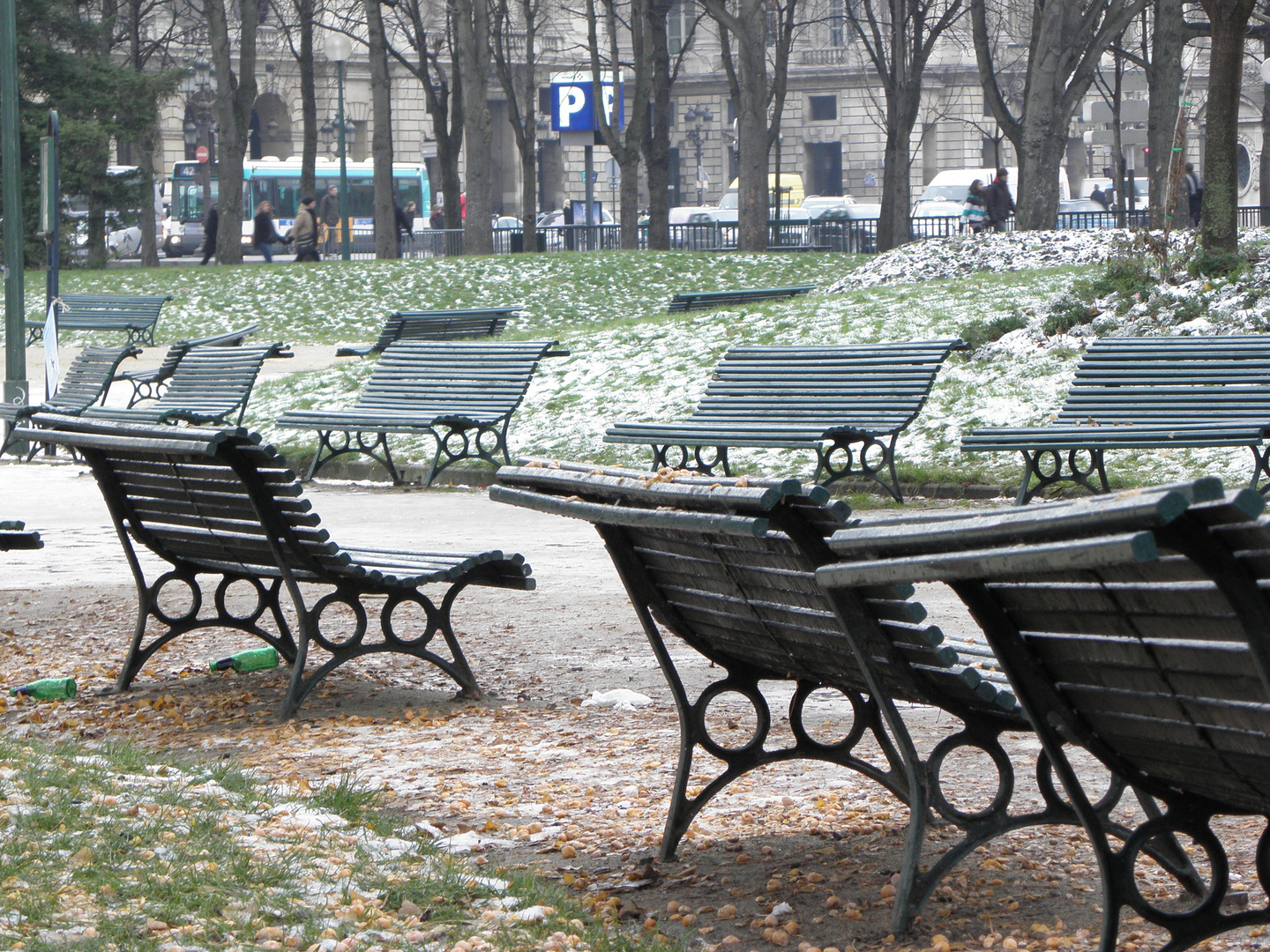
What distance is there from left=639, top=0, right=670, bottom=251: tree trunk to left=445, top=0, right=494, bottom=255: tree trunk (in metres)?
4.16

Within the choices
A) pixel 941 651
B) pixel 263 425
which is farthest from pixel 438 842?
pixel 263 425

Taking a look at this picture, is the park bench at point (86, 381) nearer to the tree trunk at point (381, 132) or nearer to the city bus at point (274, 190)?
the tree trunk at point (381, 132)

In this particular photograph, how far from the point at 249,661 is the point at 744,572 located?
3418mm

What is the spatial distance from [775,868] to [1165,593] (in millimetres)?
1806

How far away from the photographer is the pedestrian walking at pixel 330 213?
178 ft

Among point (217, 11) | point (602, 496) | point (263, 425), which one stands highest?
point (217, 11)

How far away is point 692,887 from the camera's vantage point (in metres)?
4.06

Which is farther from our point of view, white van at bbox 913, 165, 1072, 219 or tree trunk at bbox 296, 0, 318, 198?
white van at bbox 913, 165, 1072, 219

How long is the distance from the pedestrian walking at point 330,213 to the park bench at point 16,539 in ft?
151

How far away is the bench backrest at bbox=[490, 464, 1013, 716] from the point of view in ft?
11.3

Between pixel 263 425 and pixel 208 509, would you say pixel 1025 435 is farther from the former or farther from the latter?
pixel 263 425

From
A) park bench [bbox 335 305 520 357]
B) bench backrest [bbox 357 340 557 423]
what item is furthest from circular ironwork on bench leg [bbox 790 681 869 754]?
park bench [bbox 335 305 520 357]

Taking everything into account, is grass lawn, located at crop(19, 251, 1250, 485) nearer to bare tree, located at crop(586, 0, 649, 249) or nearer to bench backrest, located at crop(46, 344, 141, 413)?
bench backrest, located at crop(46, 344, 141, 413)

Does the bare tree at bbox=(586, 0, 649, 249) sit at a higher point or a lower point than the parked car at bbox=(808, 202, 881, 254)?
higher
